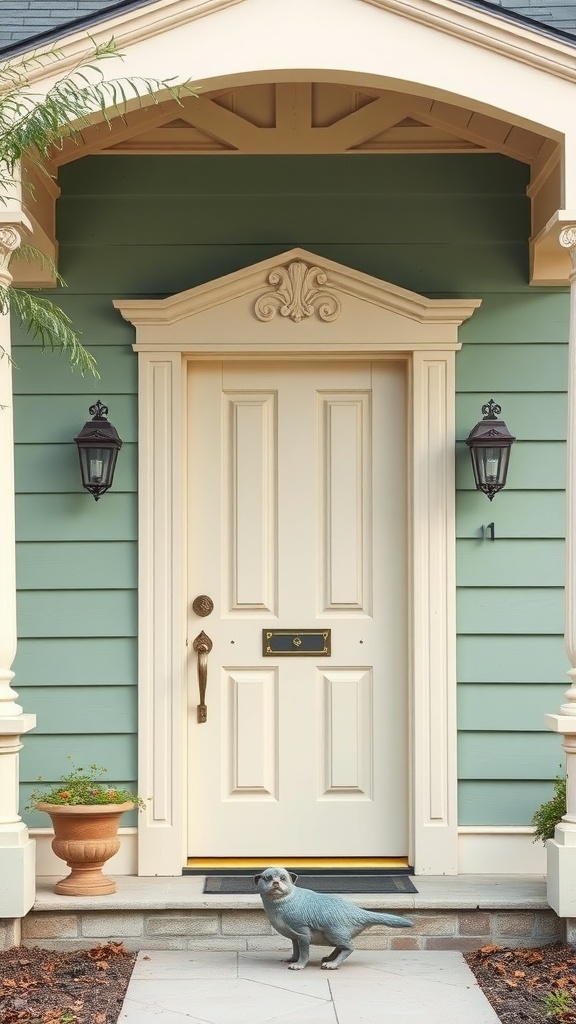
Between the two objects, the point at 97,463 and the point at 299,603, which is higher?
the point at 97,463

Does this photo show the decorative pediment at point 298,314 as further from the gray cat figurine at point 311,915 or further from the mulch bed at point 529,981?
the mulch bed at point 529,981

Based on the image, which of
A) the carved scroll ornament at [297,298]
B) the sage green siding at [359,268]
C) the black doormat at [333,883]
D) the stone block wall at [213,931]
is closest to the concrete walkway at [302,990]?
the stone block wall at [213,931]

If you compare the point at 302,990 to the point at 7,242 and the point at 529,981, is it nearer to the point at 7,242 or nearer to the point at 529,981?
the point at 529,981

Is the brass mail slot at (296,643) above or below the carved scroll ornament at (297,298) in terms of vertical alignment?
below

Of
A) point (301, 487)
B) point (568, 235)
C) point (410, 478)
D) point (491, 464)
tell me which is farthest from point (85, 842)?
point (568, 235)

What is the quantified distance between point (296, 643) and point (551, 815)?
1218 millimetres

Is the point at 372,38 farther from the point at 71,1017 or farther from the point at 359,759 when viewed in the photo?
the point at 71,1017

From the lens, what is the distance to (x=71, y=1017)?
3426mm

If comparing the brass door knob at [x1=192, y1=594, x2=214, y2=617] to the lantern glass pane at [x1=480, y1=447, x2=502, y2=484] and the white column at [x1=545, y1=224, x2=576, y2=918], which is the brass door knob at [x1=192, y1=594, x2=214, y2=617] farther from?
the white column at [x1=545, y1=224, x2=576, y2=918]

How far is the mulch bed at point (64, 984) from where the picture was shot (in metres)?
3.45

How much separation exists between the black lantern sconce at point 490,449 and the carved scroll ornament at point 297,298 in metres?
0.75

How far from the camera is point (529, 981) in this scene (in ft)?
12.3

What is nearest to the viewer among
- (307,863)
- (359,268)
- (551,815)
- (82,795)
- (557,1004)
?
(557,1004)

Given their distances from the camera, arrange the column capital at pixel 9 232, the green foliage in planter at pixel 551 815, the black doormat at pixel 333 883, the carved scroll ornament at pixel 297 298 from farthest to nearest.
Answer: the carved scroll ornament at pixel 297 298, the black doormat at pixel 333 883, the green foliage in planter at pixel 551 815, the column capital at pixel 9 232
